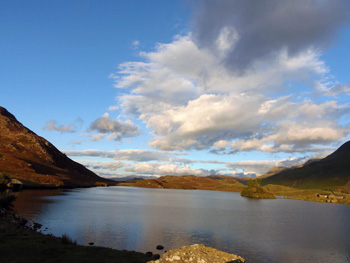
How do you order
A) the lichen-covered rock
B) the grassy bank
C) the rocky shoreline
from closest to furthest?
the lichen-covered rock
the rocky shoreline
the grassy bank

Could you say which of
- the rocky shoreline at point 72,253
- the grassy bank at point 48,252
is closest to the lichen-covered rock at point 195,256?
the rocky shoreline at point 72,253

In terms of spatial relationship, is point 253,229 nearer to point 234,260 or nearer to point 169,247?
point 169,247

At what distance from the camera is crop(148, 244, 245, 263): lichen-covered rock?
21000 millimetres

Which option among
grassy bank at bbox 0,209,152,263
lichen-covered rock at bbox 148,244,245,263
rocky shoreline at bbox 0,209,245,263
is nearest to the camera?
lichen-covered rock at bbox 148,244,245,263

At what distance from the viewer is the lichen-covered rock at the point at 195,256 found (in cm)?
2100

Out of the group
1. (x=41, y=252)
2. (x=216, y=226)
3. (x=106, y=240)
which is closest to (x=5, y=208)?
(x=106, y=240)

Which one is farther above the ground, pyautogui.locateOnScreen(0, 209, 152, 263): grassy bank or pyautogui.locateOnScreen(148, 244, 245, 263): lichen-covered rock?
pyautogui.locateOnScreen(148, 244, 245, 263): lichen-covered rock

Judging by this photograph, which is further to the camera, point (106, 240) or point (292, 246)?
point (292, 246)

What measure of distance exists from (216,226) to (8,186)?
448ft

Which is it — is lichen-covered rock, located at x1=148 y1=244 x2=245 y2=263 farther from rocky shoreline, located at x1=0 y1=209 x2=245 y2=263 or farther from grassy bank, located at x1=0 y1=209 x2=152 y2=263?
grassy bank, located at x1=0 y1=209 x2=152 y2=263

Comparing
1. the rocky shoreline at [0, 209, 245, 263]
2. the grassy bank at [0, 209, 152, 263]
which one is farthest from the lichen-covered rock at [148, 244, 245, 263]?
the grassy bank at [0, 209, 152, 263]

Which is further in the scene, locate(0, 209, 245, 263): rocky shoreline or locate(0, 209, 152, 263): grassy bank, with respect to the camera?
locate(0, 209, 152, 263): grassy bank

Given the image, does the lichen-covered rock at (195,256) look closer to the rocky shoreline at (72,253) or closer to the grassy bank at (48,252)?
the rocky shoreline at (72,253)

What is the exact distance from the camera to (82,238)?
47875 mm
